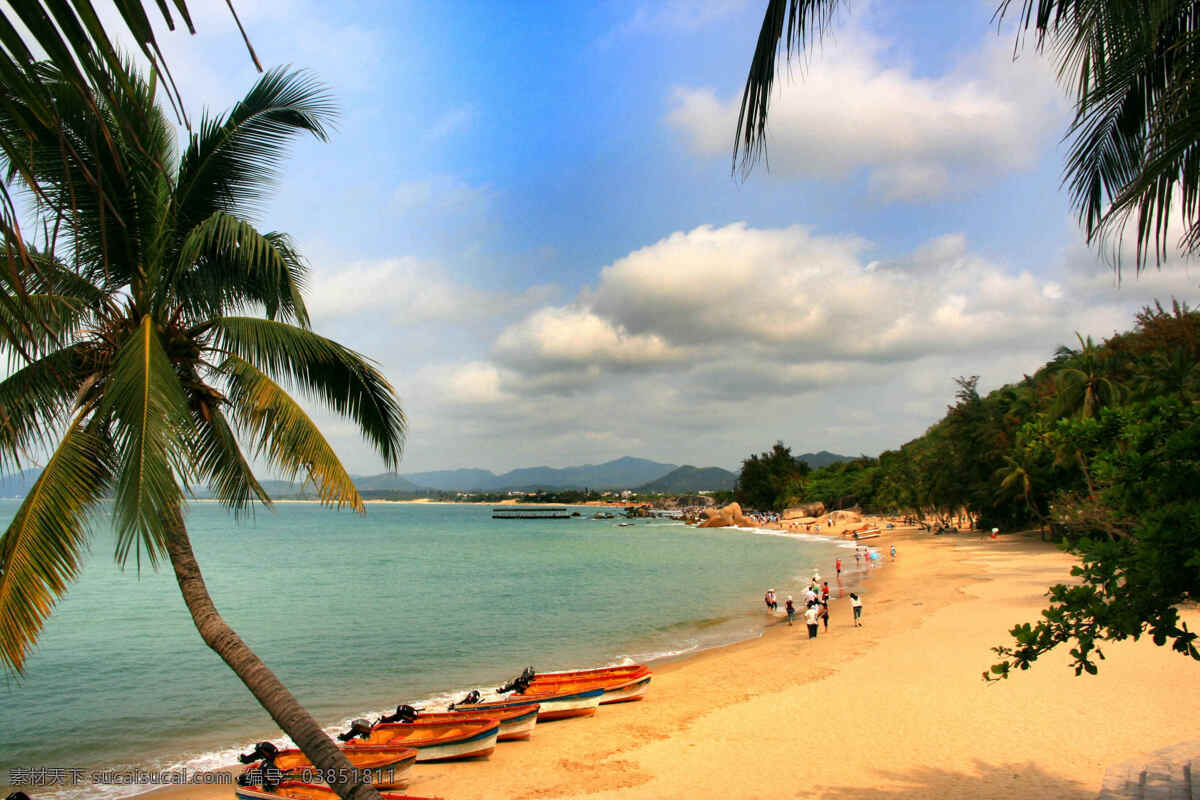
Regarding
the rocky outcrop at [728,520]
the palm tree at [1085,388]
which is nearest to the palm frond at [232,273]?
the palm tree at [1085,388]

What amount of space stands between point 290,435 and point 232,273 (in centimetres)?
161

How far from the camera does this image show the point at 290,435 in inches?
223

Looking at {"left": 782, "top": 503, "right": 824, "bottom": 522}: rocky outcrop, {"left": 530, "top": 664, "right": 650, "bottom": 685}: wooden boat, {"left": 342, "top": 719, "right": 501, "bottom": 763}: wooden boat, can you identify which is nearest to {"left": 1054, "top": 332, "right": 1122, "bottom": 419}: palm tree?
{"left": 530, "top": 664, "right": 650, "bottom": 685}: wooden boat

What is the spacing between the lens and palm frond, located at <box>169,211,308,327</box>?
224 inches

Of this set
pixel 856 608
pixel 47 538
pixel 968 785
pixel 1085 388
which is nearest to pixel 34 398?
pixel 47 538

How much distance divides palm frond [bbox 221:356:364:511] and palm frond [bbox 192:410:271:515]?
1.47ft

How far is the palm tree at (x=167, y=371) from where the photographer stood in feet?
14.8

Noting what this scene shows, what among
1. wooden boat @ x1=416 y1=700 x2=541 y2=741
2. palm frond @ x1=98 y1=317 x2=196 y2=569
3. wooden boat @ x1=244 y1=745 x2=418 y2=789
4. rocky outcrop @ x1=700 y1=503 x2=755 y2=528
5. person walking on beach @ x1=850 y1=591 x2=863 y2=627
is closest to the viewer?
palm frond @ x1=98 y1=317 x2=196 y2=569

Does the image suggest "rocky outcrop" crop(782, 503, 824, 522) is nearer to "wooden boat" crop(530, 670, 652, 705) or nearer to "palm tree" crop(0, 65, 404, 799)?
"wooden boat" crop(530, 670, 652, 705)

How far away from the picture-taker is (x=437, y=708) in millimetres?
16094

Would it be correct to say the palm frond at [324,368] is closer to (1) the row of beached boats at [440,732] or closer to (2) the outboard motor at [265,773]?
(1) the row of beached boats at [440,732]

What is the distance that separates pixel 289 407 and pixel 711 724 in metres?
10.9

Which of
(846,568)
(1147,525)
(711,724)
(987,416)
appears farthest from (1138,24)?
(987,416)

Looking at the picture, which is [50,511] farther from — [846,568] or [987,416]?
[987,416]
